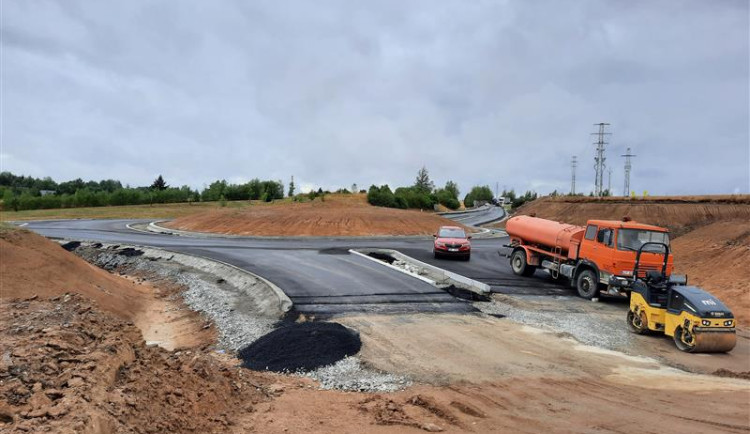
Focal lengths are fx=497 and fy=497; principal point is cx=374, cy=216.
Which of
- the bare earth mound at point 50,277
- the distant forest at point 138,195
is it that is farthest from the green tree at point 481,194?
the bare earth mound at point 50,277

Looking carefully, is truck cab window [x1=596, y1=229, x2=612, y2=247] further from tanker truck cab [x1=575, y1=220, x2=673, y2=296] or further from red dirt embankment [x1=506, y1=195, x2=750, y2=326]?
red dirt embankment [x1=506, y1=195, x2=750, y2=326]

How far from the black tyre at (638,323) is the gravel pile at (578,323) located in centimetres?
18

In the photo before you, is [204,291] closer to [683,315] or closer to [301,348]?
[301,348]

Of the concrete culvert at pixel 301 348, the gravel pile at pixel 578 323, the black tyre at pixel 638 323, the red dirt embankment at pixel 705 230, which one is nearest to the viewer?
the concrete culvert at pixel 301 348

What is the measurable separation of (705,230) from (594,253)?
1646 cm

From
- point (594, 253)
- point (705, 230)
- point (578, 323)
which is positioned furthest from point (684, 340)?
point (705, 230)

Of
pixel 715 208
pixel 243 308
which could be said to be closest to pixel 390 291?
pixel 243 308

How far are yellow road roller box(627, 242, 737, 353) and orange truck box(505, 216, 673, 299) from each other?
1818 millimetres

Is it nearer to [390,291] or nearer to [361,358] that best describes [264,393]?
[361,358]

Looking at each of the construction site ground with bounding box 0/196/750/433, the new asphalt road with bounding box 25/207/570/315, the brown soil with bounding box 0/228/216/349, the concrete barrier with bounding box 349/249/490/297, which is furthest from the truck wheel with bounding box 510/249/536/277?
the brown soil with bounding box 0/228/216/349

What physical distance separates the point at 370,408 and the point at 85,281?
13824 millimetres

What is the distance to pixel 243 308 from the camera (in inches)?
606

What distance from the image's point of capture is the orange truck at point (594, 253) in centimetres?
1550

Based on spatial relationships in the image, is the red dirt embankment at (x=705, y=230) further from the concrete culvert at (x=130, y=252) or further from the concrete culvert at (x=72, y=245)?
the concrete culvert at (x=72, y=245)
